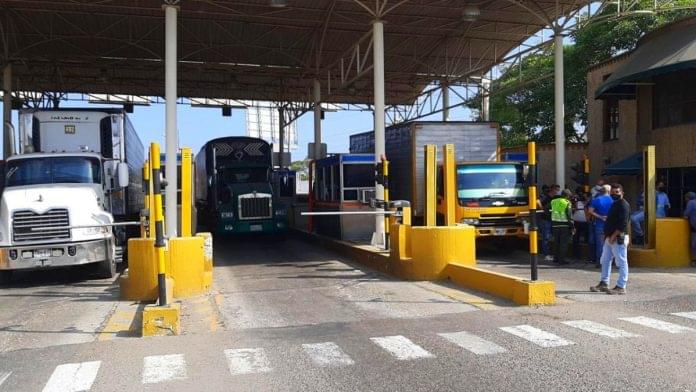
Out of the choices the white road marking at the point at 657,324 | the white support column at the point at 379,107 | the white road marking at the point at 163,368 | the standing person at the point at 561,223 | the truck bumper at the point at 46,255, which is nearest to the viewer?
the white road marking at the point at 163,368

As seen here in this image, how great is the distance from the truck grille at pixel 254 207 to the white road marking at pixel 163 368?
46.4 ft

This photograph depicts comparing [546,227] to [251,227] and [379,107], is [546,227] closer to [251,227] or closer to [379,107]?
[379,107]

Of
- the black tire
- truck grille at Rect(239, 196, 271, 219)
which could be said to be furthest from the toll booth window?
the black tire

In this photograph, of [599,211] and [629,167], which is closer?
[599,211]

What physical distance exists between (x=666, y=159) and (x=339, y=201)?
973 cm

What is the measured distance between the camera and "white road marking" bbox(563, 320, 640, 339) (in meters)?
7.43

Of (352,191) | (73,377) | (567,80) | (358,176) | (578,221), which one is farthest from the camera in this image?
(567,80)

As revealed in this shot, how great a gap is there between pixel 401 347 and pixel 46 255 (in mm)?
8694

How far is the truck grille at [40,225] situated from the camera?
12.5m

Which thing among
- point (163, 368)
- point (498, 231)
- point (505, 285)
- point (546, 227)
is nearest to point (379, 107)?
point (498, 231)

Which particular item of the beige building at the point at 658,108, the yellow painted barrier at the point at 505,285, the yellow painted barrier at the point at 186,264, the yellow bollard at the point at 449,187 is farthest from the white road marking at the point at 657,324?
the beige building at the point at 658,108

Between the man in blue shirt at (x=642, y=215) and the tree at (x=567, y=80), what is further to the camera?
the tree at (x=567, y=80)

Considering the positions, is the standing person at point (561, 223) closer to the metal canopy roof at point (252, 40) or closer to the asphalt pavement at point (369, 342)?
Result: the asphalt pavement at point (369, 342)

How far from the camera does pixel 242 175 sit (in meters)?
22.2
